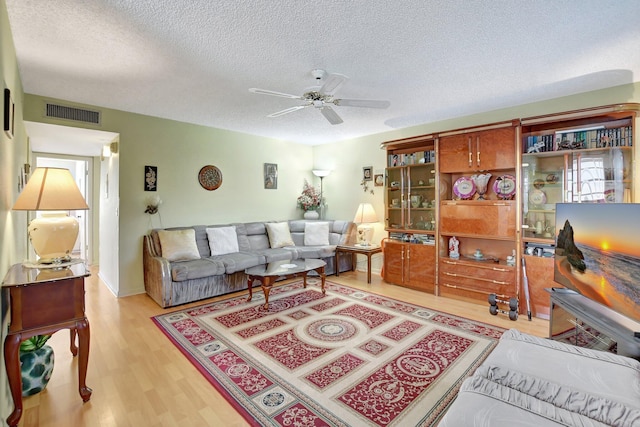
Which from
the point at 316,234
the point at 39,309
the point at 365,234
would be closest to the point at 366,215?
the point at 365,234

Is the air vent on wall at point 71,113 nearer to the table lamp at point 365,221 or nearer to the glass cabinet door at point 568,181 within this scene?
the table lamp at point 365,221

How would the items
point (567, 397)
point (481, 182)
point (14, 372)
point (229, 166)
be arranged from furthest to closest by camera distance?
point (229, 166)
point (481, 182)
point (14, 372)
point (567, 397)

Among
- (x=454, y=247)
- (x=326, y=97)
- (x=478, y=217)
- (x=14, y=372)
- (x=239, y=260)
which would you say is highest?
(x=326, y=97)

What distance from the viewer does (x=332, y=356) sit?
102 inches

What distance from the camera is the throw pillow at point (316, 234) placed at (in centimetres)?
559

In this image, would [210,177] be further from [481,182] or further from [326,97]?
[481,182]

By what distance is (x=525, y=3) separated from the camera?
6.30 feet

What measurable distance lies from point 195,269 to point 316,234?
7.68 feet

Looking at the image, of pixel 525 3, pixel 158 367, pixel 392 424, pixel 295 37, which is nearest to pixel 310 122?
pixel 295 37

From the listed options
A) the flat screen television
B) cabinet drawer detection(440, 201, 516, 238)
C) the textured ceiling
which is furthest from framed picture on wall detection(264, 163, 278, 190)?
the flat screen television

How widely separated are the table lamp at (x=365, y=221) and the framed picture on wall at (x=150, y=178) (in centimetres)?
317

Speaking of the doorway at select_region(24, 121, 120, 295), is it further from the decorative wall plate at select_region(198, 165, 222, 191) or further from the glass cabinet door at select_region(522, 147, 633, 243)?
the glass cabinet door at select_region(522, 147, 633, 243)

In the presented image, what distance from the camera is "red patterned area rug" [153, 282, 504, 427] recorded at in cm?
194

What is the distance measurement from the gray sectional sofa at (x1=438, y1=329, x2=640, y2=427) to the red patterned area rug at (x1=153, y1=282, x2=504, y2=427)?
0.61 m
